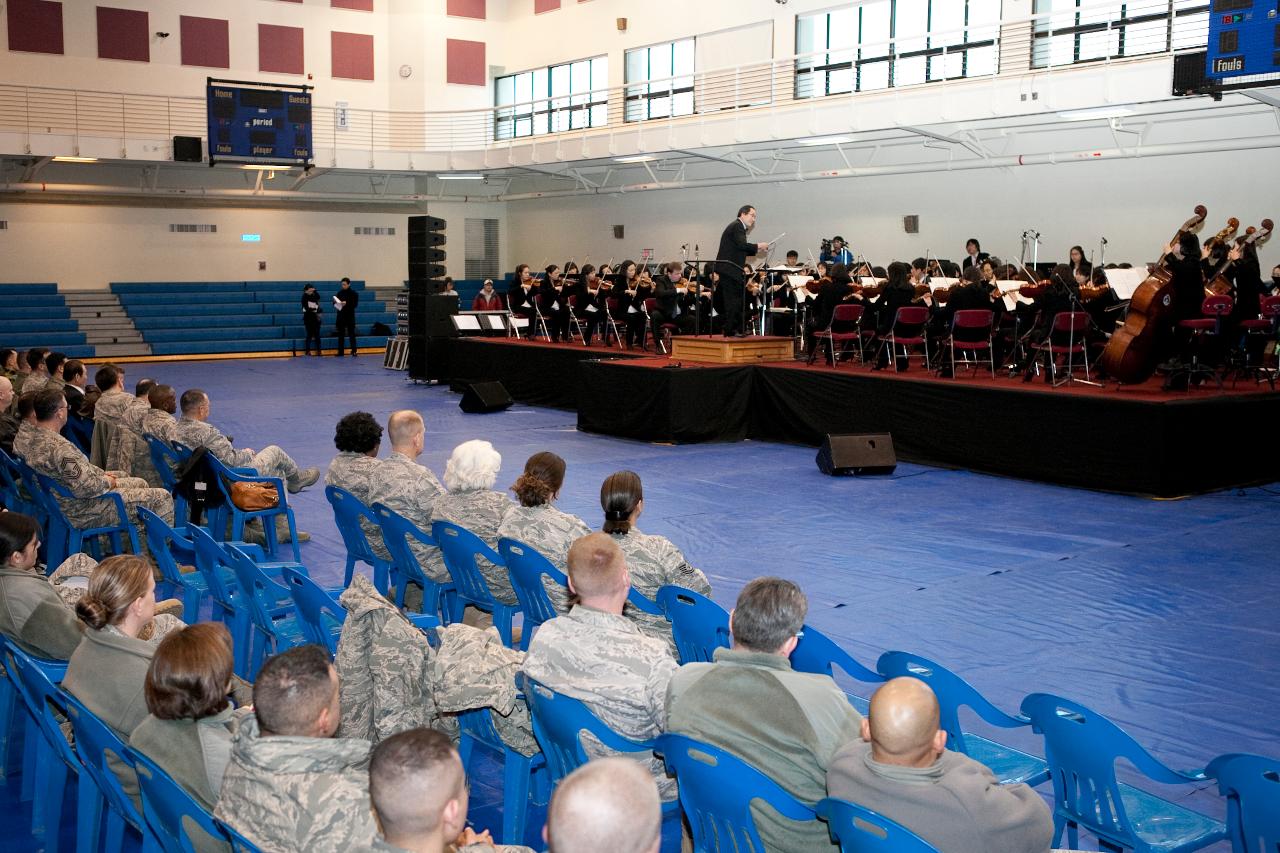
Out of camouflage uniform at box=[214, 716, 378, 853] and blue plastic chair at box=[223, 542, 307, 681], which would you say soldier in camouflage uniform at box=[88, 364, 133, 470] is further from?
camouflage uniform at box=[214, 716, 378, 853]

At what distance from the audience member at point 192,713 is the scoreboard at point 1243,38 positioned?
988 cm

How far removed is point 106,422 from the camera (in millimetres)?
8078

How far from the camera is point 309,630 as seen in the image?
4.36 meters

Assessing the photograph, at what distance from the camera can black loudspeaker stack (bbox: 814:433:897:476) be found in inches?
422

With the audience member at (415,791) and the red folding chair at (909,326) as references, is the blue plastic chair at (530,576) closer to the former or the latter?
the audience member at (415,791)

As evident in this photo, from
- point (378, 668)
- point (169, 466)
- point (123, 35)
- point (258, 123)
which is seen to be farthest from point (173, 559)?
point (123, 35)

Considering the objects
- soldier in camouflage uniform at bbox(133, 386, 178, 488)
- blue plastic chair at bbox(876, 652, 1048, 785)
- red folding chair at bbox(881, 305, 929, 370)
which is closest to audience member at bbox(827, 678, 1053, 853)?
blue plastic chair at bbox(876, 652, 1048, 785)

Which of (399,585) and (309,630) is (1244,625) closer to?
(399,585)

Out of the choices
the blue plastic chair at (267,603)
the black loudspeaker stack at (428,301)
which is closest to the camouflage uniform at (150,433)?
the blue plastic chair at (267,603)

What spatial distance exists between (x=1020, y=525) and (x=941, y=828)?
21.7 ft

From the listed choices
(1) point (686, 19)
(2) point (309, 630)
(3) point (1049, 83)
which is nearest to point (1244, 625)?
(2) point (309, 630)

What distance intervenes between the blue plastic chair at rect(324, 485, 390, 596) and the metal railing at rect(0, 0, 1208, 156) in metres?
10.7

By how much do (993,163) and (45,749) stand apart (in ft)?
53.4

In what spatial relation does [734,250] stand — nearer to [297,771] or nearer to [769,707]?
[769,707]
